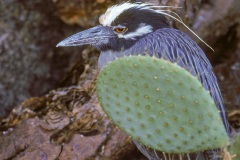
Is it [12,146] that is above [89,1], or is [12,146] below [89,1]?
below

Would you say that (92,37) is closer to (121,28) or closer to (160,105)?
(121,28)

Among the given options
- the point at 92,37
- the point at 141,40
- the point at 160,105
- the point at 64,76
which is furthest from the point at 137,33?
the point at 64,76

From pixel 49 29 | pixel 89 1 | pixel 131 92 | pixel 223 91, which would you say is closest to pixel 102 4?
pixel 89 1

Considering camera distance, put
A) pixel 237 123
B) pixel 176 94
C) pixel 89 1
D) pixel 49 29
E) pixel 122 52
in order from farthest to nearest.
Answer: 1. pixel 49 29
2. pixel 89 1
3. pixel 237 123
4. pixel 122 52
5. pixel 176 94

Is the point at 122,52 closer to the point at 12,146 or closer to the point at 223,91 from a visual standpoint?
the point at 12,146

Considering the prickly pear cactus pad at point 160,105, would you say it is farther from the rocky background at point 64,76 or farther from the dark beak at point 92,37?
the rocky background at point 64,76

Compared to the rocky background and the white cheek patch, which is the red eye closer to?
the white cheek patch

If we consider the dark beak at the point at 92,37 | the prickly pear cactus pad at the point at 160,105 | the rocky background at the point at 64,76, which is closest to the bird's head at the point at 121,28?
the dark beak at the point at 92,37
